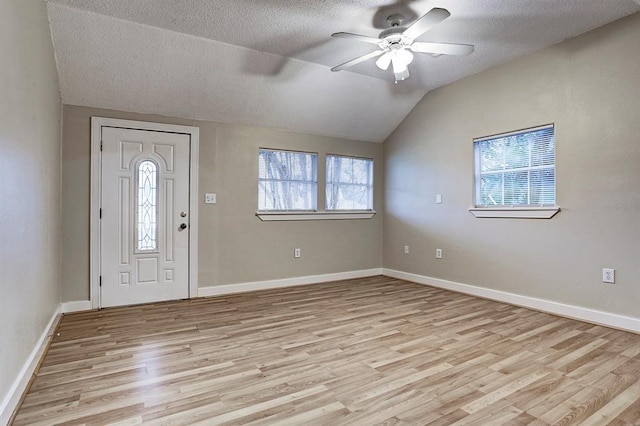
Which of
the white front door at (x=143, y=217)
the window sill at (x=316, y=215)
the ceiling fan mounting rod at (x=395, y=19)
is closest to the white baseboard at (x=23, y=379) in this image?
the white front door at (x=143, y=217)

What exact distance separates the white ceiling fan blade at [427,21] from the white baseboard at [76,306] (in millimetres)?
3893

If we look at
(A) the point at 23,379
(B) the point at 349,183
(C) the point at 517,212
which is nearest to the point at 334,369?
(A) the point at 23,379

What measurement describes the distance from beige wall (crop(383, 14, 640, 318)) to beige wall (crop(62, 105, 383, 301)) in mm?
1140

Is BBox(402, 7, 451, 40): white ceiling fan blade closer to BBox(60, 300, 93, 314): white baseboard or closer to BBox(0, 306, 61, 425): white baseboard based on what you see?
BBox(0, 306, 61, 425): white baseboard

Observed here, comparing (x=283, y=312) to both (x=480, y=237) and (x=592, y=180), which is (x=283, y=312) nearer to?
(x=480, y=237)

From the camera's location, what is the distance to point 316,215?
505 cm

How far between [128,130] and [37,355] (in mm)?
2367

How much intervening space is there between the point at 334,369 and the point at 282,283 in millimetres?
2539

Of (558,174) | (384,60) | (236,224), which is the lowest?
(236,224)

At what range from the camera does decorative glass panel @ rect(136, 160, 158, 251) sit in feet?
12.8

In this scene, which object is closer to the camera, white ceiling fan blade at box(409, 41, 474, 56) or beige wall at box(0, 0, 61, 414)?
beige wall at box(0, 0, 61, 414)

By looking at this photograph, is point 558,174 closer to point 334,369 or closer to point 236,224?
point 334,369

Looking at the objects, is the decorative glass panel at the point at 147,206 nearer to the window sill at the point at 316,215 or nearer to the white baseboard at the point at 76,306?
the white baseboard at the point at 76,306

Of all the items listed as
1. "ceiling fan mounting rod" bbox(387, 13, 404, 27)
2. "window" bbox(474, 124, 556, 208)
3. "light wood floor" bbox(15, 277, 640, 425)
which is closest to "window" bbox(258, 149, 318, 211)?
"light wood floor" bbox(15, 277, 640, 425)
